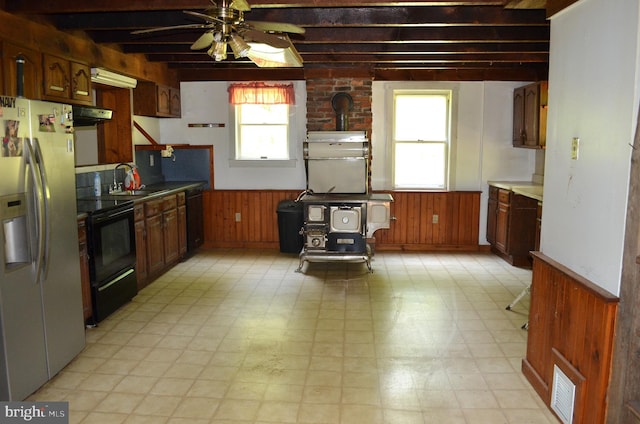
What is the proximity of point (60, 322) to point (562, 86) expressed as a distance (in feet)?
9.97

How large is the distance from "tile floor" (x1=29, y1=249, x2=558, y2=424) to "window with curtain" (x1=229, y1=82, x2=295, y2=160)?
184 cm

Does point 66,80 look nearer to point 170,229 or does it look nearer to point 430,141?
point 170,229

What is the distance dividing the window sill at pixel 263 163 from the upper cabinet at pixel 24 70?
3.02 m

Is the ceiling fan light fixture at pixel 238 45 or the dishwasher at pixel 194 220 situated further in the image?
the dishwasher at pixel 194 220

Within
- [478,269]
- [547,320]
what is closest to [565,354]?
[547,320]

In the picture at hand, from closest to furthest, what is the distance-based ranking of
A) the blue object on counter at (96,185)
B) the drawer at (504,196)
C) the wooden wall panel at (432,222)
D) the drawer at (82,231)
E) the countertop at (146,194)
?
the drawer at (82,231)
the countertop at (146,194)
the blue object on counter at (96,185)
the drawer at (504,196)
the wooden wall panel at (432,222)

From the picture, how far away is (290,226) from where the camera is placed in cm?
588

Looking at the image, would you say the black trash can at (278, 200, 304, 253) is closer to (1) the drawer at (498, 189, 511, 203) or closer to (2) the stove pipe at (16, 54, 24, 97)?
(1) the drawer at (498, 189, 511, 203)

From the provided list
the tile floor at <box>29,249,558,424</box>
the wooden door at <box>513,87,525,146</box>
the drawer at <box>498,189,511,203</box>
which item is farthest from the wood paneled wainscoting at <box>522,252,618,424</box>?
the wooden door at <box>513,87,525,146</box>

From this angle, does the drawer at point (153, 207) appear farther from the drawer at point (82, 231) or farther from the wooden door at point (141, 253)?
the drawer at point (82, 231)

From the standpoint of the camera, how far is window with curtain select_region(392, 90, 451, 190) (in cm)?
631

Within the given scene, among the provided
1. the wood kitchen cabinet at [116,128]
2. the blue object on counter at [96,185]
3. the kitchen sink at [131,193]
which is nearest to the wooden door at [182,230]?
the kitchen sink at [131,193]

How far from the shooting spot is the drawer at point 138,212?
174 inches

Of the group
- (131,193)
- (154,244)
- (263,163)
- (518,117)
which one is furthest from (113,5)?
(518,117)
